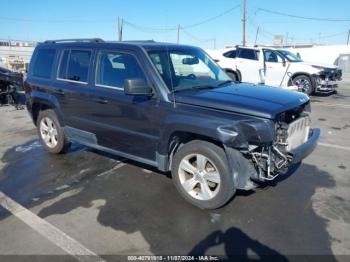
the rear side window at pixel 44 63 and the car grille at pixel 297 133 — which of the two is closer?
the car grille at pixel 297 133

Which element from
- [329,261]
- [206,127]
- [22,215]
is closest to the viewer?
[329,261]

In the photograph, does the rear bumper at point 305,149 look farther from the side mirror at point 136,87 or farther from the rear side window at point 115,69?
the rear side window at point 115,69

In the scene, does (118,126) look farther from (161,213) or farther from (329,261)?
(329,261)

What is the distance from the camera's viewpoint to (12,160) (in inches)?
226

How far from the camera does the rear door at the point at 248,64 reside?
13.5 m

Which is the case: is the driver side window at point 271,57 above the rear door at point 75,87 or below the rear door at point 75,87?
above

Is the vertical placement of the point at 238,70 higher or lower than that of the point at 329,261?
higher

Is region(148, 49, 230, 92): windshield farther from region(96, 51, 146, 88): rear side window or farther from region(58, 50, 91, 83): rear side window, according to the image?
region(58, 50, 91, 83): rear side window

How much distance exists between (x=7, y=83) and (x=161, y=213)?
9.87 metres

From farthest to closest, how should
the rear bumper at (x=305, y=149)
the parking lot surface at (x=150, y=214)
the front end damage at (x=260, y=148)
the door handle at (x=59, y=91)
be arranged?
the door handle at (x=59, y=91), the rear bumper at (x=305, y=149), the front end damage at (x=260, y=148), the parking lot surface at (x=150, y=214)

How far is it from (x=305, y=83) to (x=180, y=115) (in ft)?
34.4

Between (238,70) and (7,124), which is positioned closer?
(7,124)

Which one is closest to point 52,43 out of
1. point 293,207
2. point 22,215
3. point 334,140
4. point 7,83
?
point 22,215

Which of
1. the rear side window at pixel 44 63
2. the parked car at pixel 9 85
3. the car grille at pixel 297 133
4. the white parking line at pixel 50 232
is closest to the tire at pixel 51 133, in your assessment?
the rear side window at pixel 44 63
